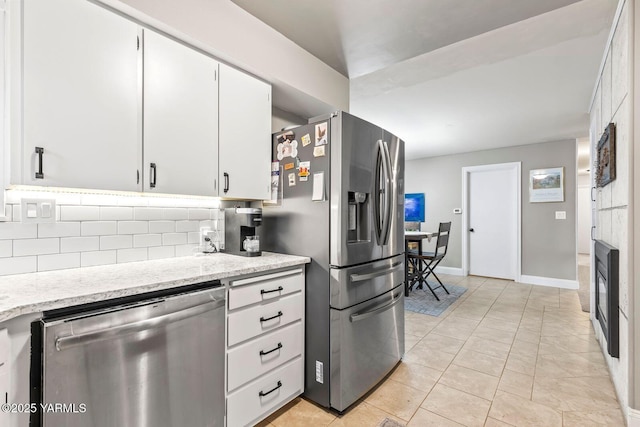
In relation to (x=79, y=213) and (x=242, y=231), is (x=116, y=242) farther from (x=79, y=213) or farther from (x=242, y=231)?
(x=242, y=231)

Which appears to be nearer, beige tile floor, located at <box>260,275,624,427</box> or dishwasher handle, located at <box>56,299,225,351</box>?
dishwasher handle, located at <box>56,299,225,351</box>

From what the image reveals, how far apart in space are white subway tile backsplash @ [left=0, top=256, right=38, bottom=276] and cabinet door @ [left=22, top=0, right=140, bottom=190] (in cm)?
47

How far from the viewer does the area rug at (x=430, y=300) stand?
384cm

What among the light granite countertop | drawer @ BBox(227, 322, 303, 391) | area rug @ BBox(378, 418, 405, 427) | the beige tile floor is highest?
the light granite countertop

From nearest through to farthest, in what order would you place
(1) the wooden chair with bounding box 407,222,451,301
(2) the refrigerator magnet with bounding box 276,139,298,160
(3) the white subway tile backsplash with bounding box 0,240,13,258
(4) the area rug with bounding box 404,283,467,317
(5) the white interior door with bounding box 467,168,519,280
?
(3) the white subway tile backsplash with bounding box 0,240,13,258, (2) the refrigerator magnet with bounding box 276,139,298,160, (4) the area rug with bounding box 404,283,467,317, (1) the wooden chair with bounding box 407,222,451,301, (5) the white interior door with bounding box 467,168,519,280

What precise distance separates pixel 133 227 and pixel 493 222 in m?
6.00

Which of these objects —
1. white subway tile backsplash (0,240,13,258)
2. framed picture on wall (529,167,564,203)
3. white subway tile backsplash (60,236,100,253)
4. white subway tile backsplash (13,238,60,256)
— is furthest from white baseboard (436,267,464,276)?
white subway tile backsplash (0,240,13,258)

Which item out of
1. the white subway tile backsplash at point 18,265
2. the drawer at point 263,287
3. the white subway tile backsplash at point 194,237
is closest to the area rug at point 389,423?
the drawer at point 263,287

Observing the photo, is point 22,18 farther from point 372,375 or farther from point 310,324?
point 372,375

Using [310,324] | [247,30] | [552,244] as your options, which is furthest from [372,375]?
[552,244]

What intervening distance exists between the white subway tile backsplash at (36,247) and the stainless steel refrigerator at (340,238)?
1.19m

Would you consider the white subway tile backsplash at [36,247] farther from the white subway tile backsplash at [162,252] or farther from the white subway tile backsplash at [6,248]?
the white subway tile backsplash at [162,252]

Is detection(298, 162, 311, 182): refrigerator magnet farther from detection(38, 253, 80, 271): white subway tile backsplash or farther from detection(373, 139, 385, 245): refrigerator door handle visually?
detection(38, 253, 80, 271): white subway tile backsplash

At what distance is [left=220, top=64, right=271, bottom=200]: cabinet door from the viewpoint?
1913 millimetres
